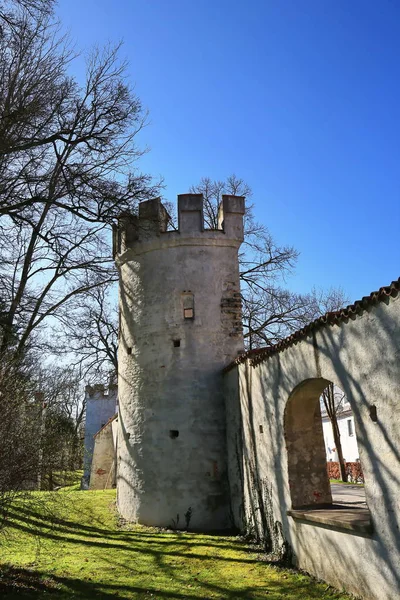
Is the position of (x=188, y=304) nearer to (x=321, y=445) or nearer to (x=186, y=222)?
A: (x=186, y=222)

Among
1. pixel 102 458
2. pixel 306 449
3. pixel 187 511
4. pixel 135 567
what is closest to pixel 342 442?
pixel 102 458

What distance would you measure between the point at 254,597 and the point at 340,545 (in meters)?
1.33

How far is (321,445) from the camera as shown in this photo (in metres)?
7.88

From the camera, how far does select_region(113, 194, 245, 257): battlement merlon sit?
12922 mm

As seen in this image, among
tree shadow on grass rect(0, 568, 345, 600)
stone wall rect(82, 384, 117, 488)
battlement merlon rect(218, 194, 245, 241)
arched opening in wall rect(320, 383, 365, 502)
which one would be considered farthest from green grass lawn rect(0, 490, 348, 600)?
stone wall rect(82, 384, 117, 488)

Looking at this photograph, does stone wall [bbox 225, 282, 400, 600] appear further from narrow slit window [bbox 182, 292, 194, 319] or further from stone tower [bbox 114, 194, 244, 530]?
narrow slit window [bbox 182, 292, 194, 319]

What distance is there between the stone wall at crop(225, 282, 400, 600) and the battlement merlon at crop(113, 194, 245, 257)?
13.9 feet

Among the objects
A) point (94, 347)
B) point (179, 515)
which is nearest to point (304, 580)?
point (179, 515)

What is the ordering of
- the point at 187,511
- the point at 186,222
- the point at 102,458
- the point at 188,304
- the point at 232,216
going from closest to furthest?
the point at 187,511 < the point at 188,304 < the point at 186,222 < the point at 232,216 < the point at 102,458

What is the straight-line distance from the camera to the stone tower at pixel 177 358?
11.3 metres

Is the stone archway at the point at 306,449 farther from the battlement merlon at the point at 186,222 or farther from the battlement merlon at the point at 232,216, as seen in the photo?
the battlement merlon at the point at 232,216

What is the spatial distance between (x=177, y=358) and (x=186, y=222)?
3826mm

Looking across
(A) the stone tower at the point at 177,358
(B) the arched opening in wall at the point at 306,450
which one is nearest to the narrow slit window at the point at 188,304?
(A) the stone tower at the point at 177,358

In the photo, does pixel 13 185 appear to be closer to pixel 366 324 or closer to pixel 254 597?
pixel 366 324
